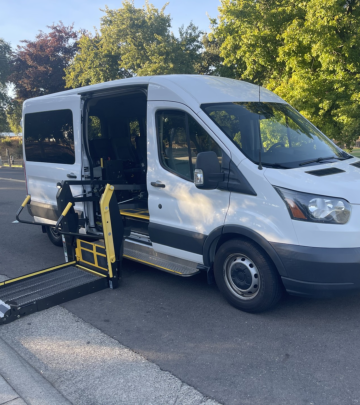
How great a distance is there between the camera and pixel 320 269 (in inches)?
143

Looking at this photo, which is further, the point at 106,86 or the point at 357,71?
the point at 357,71

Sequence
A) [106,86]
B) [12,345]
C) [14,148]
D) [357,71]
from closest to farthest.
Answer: [12,345] < [106,86] < [357,71] < [14,148]

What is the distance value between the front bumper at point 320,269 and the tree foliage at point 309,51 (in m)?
8.86

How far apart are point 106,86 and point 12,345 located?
3.33 meters

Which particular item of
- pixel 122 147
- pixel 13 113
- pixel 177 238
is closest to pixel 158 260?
pixel 177 238

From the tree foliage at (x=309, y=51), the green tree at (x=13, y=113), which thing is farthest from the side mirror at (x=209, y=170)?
the green tree at (x=13, y=113)

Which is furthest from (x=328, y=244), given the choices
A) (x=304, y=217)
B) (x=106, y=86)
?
(x=106, y=86)

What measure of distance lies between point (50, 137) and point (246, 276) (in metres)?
4.12

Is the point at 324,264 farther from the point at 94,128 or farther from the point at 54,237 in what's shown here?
the point at 54,237

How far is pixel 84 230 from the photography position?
6.11 meters

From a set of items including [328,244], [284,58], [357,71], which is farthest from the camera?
[284,58]

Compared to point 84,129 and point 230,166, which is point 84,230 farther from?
point 230,166

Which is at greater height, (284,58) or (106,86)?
(284,58)

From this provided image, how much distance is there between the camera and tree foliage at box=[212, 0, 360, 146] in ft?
36.1
